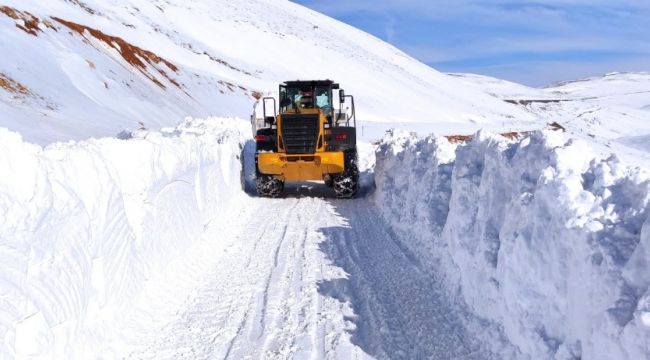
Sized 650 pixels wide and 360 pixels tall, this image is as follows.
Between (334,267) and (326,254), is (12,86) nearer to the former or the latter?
(326,254)

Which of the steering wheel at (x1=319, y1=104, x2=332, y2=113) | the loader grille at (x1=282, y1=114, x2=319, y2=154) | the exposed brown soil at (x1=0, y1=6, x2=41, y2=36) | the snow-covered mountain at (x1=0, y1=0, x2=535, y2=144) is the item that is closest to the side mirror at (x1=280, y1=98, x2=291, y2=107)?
the steering wheel at (x1=319, y1=104, x2=332, y2=113)

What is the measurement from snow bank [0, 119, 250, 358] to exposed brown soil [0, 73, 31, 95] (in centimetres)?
1104

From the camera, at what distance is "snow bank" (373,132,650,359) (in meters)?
3.47

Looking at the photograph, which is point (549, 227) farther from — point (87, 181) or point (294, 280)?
point (87, 181)

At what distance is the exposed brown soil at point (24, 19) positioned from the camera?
76.3 feet

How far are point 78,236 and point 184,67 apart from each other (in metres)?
37.6

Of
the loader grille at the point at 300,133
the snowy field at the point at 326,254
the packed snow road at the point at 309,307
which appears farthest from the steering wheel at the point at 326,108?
the packed snow road at the point at 309,307

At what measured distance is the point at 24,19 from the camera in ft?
79.5

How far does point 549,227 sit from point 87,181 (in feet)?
12.7

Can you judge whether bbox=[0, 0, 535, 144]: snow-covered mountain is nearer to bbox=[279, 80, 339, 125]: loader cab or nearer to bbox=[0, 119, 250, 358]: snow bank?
bbox=[279, 80, 339, 125]: loader cab

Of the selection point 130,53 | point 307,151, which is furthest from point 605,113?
point 307,151

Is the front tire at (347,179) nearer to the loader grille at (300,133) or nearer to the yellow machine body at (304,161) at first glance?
the yellow machine body at (304,161)

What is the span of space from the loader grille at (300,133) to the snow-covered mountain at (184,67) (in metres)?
5.28

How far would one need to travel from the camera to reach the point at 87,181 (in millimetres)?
5145
